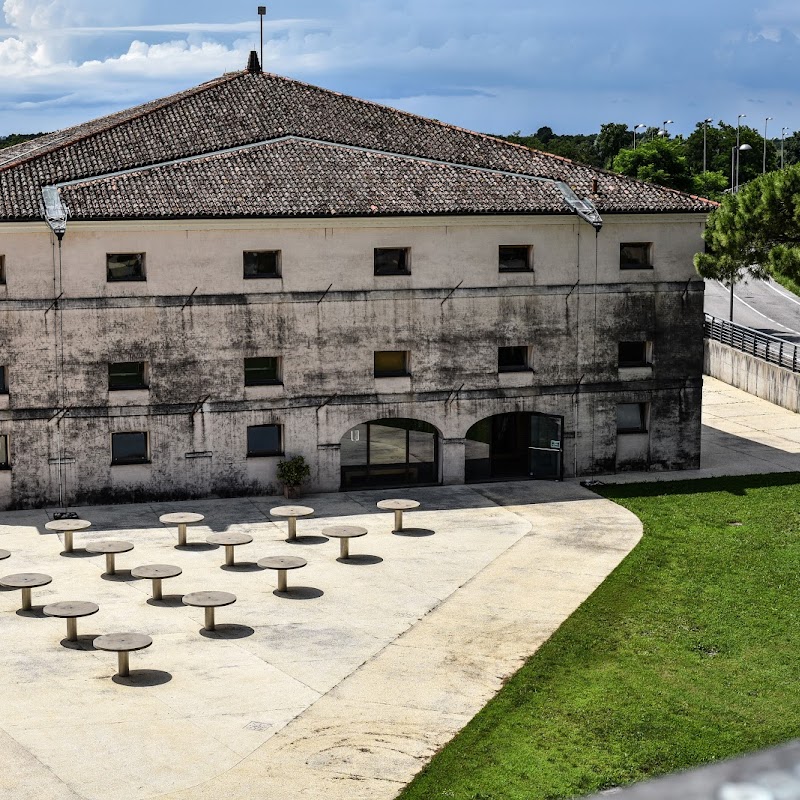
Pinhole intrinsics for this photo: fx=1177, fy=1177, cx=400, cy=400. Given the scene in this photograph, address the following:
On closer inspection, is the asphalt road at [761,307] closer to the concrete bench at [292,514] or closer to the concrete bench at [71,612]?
the concrete bench at [292,514]

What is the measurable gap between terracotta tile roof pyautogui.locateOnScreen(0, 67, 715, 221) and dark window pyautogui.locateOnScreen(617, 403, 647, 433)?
24.2ft

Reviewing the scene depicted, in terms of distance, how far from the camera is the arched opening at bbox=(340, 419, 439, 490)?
42094 millimetres

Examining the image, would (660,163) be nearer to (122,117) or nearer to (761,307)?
(761,307)

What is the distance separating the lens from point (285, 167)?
42312 millimetres

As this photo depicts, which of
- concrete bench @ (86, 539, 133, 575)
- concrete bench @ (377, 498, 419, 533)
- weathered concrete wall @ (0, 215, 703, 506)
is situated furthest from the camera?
weathered concrete wall @ (0, 215, 703, 506)

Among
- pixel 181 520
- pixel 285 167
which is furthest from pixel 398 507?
pixel 285 167

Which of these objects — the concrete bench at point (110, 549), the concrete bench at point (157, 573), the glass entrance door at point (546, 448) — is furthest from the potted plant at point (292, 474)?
the concrete bench at point (157, 573)

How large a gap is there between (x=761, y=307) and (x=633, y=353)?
46.2 metres

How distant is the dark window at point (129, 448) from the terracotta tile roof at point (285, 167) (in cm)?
737

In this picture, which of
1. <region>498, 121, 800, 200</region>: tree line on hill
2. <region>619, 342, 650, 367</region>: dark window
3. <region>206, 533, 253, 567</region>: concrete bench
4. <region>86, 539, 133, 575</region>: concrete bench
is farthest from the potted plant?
<region>498, 121, 800, 200</region>: tree line on hill

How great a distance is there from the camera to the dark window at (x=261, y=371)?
40872mm

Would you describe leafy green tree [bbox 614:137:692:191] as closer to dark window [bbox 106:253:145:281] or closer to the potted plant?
the potted plant

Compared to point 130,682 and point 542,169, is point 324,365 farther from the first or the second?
point 130,682

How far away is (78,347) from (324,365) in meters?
8.33
